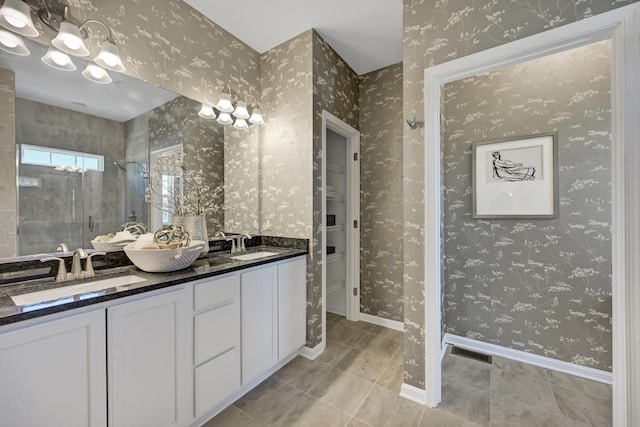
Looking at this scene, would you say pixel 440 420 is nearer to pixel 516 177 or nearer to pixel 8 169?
pixel 516 177

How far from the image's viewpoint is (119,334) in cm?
107

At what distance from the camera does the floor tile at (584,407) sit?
148cm

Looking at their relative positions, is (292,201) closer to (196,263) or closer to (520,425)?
(196,263)

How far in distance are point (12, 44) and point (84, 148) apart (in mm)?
526

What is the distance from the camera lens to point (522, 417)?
1.52 metres

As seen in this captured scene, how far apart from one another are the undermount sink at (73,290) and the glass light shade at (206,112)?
1.34m

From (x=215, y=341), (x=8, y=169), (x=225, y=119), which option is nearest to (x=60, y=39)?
(x=8, y=169)

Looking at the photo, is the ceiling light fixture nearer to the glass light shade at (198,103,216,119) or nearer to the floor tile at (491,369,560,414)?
the glass light shade at (198,103,216,119)

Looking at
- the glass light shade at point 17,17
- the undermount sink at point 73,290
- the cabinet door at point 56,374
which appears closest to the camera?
the cabinet door at point 56,374

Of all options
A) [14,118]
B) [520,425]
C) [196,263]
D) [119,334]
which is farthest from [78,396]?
[520,425]

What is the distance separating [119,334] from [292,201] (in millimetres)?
1444

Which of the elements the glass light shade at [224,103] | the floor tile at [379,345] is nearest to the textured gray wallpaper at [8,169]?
the glass light shade at [224,103]

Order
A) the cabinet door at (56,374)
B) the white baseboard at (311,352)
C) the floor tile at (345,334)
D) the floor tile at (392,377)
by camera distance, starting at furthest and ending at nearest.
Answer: the floor tile at (345,334) < the white baseboard at (311,352) < the floor tile at (392,377) < the cabinet door at (56,374)

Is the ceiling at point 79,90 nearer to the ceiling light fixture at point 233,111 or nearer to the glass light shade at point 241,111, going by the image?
the ceiling light fixture at point 233,111
